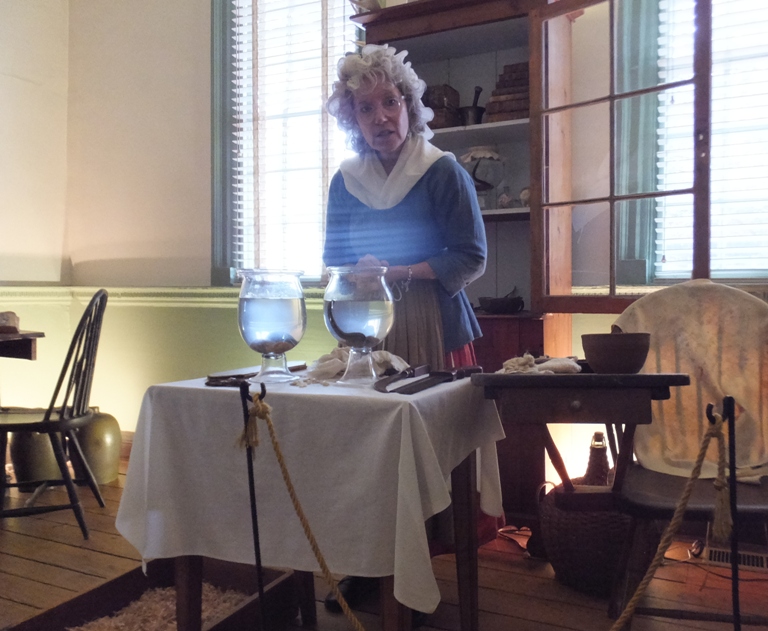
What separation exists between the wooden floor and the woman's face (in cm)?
132

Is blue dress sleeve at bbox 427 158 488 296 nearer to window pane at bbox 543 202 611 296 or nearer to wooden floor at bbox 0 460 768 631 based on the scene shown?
window pane at bbox 543 202 611 296

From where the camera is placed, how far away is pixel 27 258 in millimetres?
3867

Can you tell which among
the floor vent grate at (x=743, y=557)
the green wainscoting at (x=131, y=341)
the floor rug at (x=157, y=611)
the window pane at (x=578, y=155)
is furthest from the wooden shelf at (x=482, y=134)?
the floor rug at (x=157, y=611)

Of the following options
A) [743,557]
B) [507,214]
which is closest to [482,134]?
[507,214]

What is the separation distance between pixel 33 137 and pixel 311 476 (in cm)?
346

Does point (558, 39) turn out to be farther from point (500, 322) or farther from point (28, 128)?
point (28, 128)

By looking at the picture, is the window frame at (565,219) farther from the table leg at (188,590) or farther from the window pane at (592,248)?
the table leg at (188,590)

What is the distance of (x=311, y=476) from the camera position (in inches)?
50.5

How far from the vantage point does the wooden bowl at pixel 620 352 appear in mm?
1420

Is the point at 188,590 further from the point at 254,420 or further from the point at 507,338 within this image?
the point at 507,338

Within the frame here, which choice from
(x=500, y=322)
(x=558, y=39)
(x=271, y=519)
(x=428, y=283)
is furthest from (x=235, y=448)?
(x=558, y=39)

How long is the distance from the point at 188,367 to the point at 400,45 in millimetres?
1954

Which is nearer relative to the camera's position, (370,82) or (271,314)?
(271,314)

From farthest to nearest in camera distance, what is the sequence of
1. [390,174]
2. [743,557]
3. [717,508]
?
[743,557], [390,174], [717,508]
